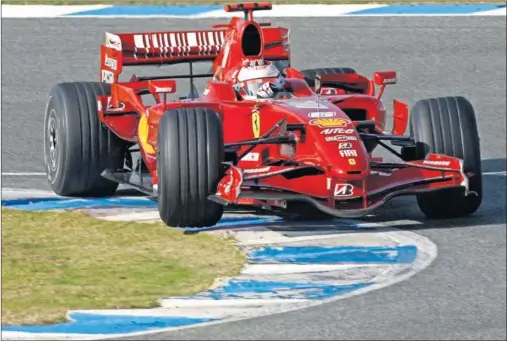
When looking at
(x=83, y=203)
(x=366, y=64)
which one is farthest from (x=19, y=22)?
(x=83, y=203)

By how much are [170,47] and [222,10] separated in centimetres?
861

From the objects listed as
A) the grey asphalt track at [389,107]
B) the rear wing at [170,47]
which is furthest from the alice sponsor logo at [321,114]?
the rear wing at [170,47]

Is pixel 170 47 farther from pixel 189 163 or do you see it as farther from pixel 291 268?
pixel 291 268

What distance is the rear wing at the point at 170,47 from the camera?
13875 millimetres

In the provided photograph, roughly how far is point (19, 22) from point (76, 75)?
3.02 meters

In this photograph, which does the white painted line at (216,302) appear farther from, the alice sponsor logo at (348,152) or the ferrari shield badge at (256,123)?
the ferrari shield badge at (256,123)

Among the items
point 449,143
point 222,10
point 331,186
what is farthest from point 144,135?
point 222,10

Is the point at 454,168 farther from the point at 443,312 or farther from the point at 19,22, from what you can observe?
the point at 19,22

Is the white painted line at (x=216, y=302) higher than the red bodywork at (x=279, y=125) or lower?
lower

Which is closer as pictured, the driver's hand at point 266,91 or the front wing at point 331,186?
the front wing at point 331,186

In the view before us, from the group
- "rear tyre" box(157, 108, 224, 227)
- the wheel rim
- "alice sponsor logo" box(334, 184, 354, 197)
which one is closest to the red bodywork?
"alice sponsor logo" box(334, 184, 354, 197)

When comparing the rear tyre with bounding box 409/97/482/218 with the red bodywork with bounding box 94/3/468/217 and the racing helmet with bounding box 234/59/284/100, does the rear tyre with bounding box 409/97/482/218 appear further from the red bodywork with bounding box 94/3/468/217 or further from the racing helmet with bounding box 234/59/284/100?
the racing helmet with bounding box 234/59/284/100

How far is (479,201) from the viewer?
12.2 meters

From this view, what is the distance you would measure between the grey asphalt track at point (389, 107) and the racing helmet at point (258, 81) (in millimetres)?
1246
